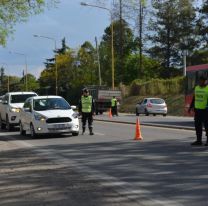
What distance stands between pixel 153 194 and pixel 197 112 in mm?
7221

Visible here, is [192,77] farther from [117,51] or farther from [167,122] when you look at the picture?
[117,51]

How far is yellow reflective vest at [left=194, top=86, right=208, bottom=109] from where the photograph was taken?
611 inches

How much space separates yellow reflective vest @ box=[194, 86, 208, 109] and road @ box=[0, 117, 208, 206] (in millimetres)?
1165

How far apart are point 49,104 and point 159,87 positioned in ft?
154

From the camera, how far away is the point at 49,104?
2230 cm

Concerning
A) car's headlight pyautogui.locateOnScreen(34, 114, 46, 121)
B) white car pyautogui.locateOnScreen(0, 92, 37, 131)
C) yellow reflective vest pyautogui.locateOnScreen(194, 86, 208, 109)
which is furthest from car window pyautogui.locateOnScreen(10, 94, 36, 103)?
yellow reflective vest pyautogui.locateOnScreen(194, 86, 208, 109)

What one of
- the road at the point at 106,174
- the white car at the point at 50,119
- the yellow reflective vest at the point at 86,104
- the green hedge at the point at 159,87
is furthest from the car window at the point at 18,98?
the green hedge at the point at 159,87

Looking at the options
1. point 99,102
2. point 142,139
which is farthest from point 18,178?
point 99,102

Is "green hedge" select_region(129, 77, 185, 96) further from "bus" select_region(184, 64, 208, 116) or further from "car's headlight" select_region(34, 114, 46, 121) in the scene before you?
"car's headlight" select_region(34, 114, 46, 121)

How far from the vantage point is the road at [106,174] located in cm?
850

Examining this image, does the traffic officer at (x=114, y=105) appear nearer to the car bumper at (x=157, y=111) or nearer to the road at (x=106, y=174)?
the car bumper at (x=157, y=111)

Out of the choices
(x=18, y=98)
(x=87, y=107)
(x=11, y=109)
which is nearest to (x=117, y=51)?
(x=18, y=98)

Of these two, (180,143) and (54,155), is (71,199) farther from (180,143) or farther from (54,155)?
(180,143)

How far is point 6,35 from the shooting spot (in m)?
20.1
